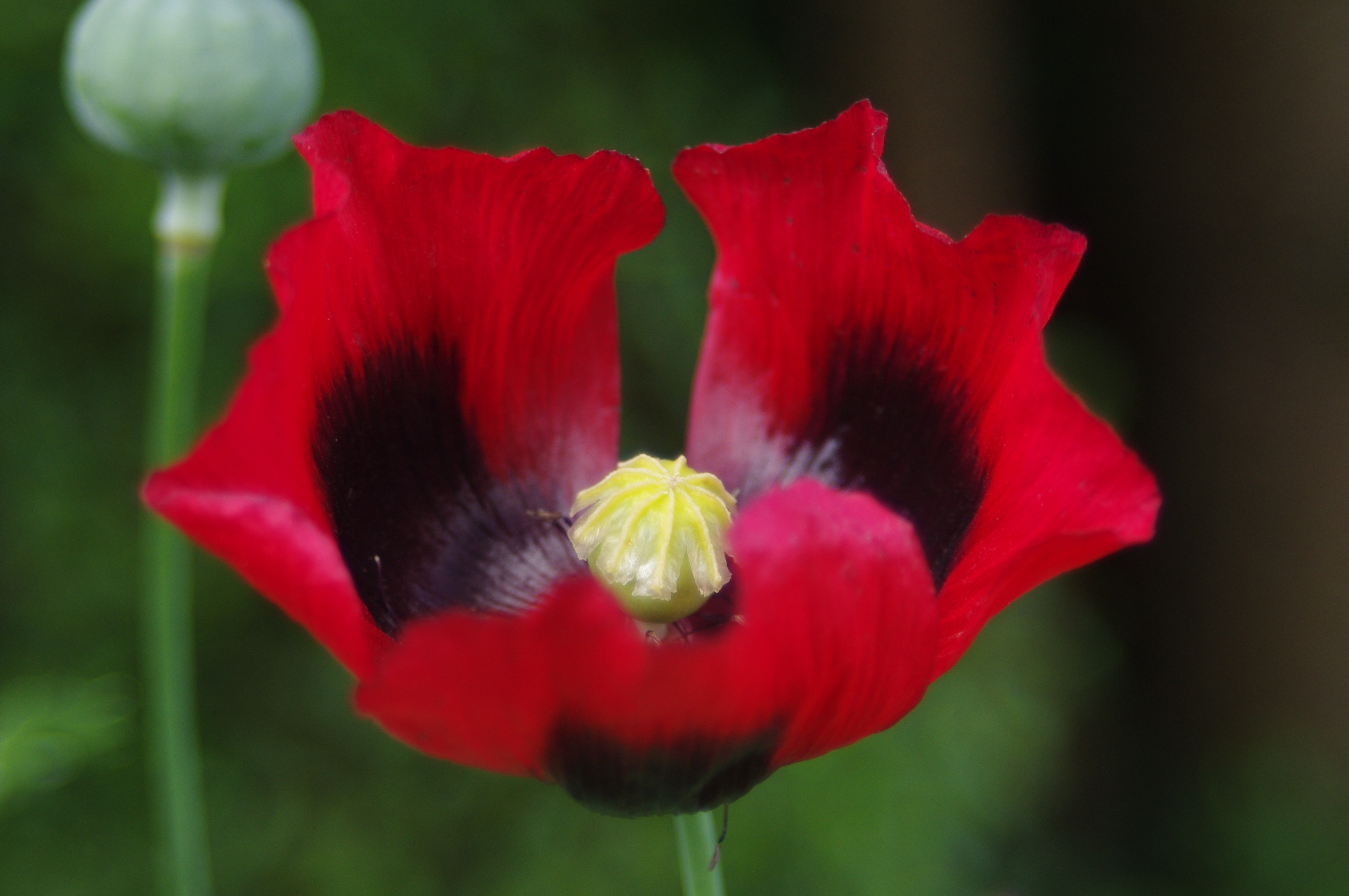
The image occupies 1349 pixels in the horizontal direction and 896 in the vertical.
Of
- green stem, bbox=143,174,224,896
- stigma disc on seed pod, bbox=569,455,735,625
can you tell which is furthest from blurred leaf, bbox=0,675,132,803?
stigma disc on seed pod, bbox=569,455,735,625

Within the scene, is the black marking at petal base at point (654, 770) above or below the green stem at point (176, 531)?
above

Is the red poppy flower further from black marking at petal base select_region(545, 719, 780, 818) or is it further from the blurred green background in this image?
the blurred green background

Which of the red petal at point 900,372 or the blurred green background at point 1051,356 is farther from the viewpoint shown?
the blurred green background at point 1051,356

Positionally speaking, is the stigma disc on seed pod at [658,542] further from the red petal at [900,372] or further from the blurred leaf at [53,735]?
the blurred leaf at [53,735]

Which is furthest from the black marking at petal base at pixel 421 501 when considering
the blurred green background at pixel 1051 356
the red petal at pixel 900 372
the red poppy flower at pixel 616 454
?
the blurred green background at pixel 1051 356

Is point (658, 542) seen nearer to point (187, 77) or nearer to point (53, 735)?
point (187, 77)

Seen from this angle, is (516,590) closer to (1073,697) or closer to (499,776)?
(499,776)

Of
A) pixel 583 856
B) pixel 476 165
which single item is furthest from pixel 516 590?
pixel 583 856

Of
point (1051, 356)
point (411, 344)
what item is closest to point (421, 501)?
point (411, 344)
